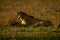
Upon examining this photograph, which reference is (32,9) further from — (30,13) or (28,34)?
(28,34)

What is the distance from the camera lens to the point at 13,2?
14211mm

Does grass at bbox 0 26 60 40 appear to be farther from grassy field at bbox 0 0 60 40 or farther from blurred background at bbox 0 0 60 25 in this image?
blurred background at bbox 0 0 60 25

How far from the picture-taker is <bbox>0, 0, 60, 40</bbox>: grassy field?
921 centimetres

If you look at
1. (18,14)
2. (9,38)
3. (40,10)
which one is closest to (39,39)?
A: (9,38)

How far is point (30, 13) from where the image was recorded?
13.3m

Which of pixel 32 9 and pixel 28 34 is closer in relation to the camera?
pixel 28 34

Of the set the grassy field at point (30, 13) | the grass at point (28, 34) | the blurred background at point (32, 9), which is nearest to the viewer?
the grass at point (28, 34)

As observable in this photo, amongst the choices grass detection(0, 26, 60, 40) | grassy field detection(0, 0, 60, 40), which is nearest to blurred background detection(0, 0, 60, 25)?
grassy field detection(0, 0, 60, 40)

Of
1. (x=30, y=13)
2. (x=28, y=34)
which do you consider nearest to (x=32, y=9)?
(x=30, y=13)

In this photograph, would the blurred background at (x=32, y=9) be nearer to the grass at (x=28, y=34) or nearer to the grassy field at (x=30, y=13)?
the grassy field at (x=30, y=13)

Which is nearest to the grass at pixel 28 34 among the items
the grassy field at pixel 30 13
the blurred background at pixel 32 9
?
the grassy field at pixel 30 13

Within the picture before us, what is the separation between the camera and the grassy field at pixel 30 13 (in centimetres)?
921

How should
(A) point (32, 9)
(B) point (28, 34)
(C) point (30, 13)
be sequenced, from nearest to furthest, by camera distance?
(B) point (28, 34) < (C) point (30, 13) < (A) point (32, 9)

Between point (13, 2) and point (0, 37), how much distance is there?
19.8ft
